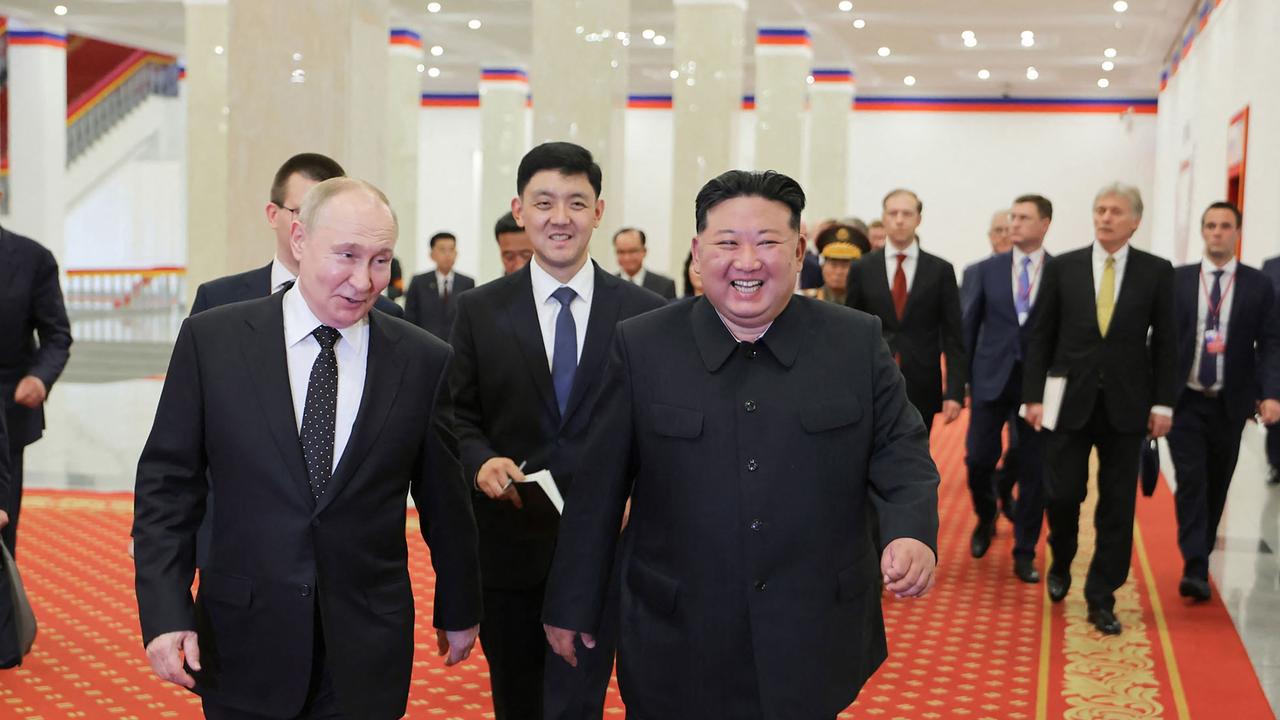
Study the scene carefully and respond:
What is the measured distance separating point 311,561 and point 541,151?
1367 millimetres

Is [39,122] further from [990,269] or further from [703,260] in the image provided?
[703,260]

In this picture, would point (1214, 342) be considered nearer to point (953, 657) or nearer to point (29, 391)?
point (953, 657)

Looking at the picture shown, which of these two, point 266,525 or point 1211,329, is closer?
point 266,525

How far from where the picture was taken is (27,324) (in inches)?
218

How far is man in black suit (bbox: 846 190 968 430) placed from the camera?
673 centimetres

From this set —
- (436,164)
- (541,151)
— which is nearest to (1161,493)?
(541,151)

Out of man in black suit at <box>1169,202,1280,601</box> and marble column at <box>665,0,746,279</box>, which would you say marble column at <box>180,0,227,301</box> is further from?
man in black suit at <box>1169,202,1280,601</box>

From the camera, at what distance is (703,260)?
103 inches

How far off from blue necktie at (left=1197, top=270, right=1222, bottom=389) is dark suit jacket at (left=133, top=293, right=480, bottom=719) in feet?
16.1

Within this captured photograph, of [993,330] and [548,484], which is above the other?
[993,330]

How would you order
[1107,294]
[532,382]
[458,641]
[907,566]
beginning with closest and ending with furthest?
[907,566]
[458,641]
[532,382]
[1107,294]

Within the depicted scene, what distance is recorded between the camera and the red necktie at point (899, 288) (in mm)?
6758

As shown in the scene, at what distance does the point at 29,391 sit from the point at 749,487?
12.4 feet

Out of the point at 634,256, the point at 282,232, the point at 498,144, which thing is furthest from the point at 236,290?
the point at 498,144
